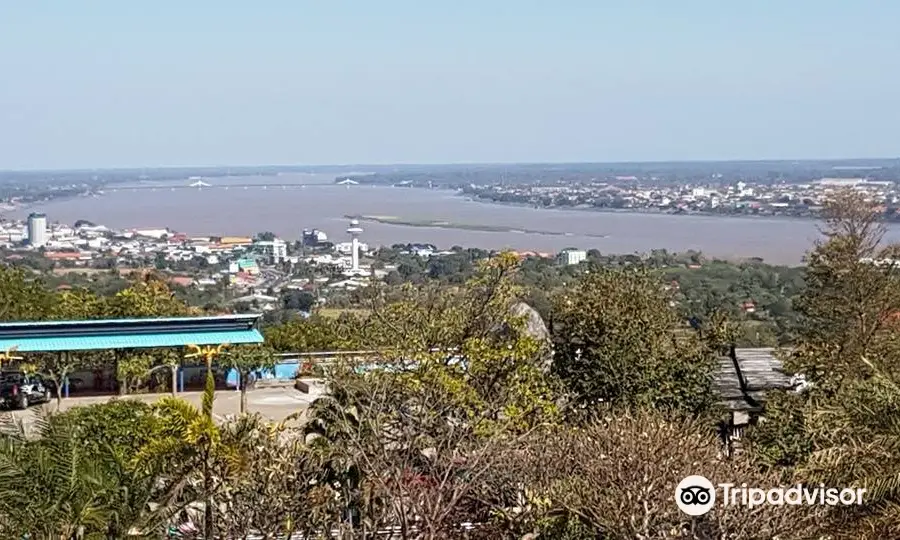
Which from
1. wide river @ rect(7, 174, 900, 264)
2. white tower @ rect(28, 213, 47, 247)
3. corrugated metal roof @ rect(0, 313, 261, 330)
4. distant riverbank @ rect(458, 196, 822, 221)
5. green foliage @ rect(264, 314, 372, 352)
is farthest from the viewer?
white tower @ rect(28, 213, 47, 247)

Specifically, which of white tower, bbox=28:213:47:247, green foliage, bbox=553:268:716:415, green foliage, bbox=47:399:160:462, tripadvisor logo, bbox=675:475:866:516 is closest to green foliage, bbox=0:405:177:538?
green foliage, bbox=47:399:160:462

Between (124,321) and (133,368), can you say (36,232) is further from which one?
(124,321)

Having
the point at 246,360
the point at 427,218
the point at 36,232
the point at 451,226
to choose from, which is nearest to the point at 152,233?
the point at 36,232

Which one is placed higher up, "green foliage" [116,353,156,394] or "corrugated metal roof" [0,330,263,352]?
A: "corrugated metal roof" [0,330,263,352]

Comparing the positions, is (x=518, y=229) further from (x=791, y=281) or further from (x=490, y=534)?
(x=490, y=534)

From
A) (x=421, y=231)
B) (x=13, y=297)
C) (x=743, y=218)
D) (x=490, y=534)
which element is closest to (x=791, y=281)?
(x=13, y=297)

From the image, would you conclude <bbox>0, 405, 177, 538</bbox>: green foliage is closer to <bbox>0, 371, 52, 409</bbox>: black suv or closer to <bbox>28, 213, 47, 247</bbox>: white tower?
<bbox>0, 371, 52, 409</bbox>: black suv
